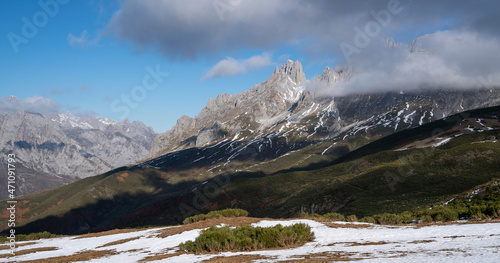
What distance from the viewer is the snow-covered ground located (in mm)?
12438

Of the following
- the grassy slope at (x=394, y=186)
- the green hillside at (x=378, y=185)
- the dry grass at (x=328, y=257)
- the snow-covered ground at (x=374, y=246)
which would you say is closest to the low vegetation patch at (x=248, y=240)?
the snow-covered ground at (x=374, y=246)

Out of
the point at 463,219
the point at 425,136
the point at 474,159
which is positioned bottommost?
the point at 463,219

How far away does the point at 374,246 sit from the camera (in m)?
16.2

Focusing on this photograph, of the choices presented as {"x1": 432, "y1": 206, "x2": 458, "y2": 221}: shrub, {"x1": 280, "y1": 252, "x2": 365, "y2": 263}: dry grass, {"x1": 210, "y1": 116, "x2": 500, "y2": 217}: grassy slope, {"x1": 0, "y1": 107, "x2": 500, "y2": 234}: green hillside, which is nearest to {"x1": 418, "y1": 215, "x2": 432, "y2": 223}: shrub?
{"x1": 432, "y1": 206, "x2": 458, "y2": 221}: shrub

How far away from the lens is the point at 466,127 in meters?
127

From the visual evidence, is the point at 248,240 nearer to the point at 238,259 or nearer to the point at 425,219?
the point at 238,259

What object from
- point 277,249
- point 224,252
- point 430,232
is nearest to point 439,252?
point 430,232

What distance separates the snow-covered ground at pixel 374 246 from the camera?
1244 centimetres

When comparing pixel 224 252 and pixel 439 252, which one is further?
pixel 224 252

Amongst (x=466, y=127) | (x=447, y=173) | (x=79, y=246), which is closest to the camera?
(x=79, y=246)

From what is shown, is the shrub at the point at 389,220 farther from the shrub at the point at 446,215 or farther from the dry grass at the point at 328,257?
the dry grass at the point at 328,257

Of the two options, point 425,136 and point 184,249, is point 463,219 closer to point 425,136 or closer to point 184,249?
point 184,249

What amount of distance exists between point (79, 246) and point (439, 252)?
92.1ft

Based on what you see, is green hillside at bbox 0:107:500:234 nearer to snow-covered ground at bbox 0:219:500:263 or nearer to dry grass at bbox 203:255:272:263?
snow-covered ground at bbox 0:219:500:263
